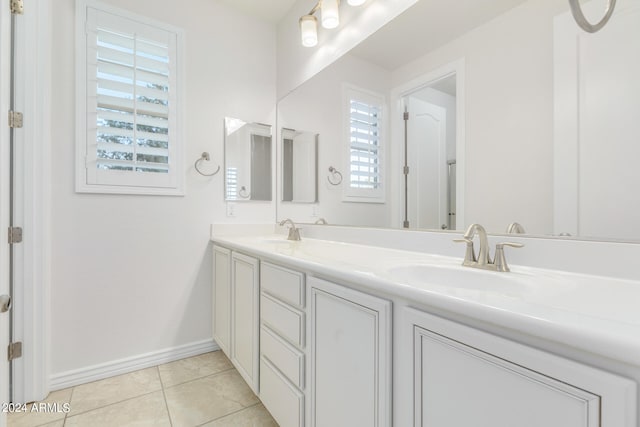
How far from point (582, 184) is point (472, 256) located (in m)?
0.36

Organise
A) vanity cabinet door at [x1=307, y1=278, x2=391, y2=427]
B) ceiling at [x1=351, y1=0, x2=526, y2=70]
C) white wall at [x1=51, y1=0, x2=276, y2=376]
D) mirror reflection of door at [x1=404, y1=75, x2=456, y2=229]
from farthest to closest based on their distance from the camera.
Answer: white wall at [x1=51, y1=0, x2=276, y2=376], mirror reflection of door at [x1=404, y1=75, x2=456, y2=229], ceiling at [x1=351, y1=0, x2=526, y2=70], vanity cabinet door at [x1=307, y1=278, x2=391, y2=427]

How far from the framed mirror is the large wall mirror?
37.2 inches

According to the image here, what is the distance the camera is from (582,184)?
0.85m

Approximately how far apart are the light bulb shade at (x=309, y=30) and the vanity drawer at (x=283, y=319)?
5.15 feet

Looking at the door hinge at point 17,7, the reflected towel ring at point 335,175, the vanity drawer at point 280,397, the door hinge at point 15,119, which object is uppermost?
the door hinge at point 17,7

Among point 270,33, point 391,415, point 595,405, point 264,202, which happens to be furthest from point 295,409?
point 270,33

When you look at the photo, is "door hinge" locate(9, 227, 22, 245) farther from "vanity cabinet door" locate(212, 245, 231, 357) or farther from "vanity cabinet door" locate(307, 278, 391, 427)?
"vanity cabinet door" locate(307, 278, 391, 427)

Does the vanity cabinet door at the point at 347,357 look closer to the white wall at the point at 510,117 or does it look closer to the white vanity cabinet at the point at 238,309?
the white vanity cabinet at the point at 238,309

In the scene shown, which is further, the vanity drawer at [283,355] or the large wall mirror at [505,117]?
the vanity drawer at [283,355]

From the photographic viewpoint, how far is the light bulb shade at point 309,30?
6.06 ft

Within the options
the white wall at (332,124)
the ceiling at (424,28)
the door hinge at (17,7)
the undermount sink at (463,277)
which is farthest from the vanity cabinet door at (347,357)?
the door hinge at (17,7)

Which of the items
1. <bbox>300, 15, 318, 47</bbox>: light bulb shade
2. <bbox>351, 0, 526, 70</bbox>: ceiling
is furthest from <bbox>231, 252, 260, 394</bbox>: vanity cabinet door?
<bbox>300, 15, 318, 47</bbox>: light bulb shade

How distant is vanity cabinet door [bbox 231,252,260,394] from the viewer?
141cm

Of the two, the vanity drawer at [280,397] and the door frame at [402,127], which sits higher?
the door frame at [402,127]
